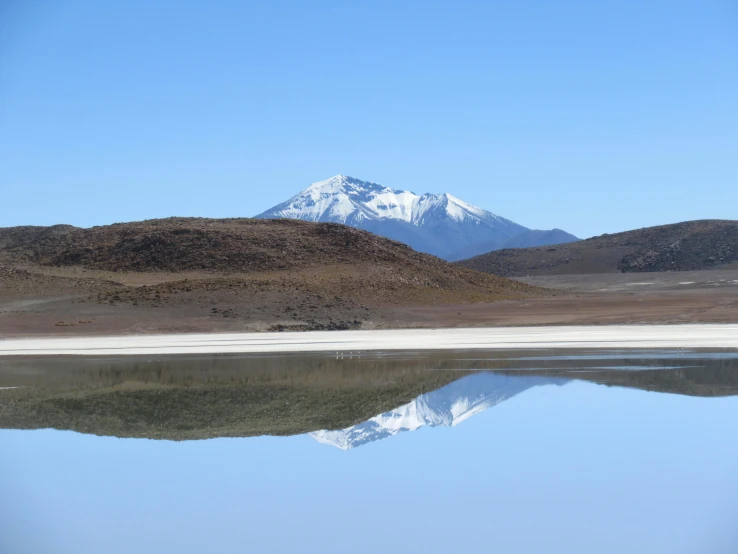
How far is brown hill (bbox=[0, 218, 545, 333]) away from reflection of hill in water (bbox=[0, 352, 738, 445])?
22.0m

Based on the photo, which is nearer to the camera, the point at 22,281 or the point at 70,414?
the point at 70,414

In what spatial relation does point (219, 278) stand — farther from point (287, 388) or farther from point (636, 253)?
point (636, 253)

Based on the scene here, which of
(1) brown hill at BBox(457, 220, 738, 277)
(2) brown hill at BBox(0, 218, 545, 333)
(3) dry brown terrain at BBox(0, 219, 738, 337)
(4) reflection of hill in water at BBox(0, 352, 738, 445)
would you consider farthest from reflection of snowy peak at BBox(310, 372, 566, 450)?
(1) brown hill at BBox(457, 220, 738, 277)

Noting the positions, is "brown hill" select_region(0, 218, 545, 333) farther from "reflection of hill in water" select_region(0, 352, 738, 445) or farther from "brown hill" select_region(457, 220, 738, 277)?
"brown hill" select_region(457, 220, 738, 277)

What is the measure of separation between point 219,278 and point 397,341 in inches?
1086

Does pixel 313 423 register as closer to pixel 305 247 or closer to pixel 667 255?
pixel 305 247

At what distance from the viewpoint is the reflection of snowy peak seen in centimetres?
1758

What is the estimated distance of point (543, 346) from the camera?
3750 centimetres

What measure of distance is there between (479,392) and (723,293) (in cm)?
6080

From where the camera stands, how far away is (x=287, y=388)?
25.4 metres

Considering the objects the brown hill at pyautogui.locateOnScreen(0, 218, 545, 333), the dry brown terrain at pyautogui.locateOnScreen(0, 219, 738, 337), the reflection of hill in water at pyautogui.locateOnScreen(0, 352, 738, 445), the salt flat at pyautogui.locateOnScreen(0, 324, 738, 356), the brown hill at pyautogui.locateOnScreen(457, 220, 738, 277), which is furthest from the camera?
the brown hill at pyautogui.locateOnScreen(457, 220, 738, 277)

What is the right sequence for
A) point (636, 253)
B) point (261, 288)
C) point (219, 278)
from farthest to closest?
point (636, 253) < point (219, 278) < point (261, 288)

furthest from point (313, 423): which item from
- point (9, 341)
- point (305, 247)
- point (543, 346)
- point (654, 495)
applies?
point (305, 247)

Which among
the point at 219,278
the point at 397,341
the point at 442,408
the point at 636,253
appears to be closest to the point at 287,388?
the point at 442,408
